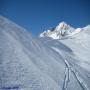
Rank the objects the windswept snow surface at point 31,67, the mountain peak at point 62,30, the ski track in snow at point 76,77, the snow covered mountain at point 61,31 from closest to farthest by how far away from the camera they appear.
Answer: the windswept snow surface at point 31,67 < the ski track in snow at point 76,77 < the snow covered mountain at point 61,31 < the mountain peak at point 62,30

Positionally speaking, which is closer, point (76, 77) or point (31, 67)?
point (31, 67)

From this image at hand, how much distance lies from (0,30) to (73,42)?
4250 millimetres

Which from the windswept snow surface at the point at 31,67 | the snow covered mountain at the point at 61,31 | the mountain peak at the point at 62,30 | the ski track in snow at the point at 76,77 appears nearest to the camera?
the windswept snow surface at the point at 31,67

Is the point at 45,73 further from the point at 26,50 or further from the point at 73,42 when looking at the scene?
the point at 73,42

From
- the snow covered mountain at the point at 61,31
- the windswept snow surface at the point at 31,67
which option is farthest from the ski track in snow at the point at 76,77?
the snow covered mountain at the point at 61,31

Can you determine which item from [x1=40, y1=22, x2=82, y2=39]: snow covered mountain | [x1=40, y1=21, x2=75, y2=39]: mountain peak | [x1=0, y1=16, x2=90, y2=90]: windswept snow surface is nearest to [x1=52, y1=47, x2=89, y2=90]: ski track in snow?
[x1=0, y1=16, x2=90, y2=90]: windswept snow surface

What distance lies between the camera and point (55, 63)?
5.42 m

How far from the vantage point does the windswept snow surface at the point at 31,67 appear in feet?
13.8

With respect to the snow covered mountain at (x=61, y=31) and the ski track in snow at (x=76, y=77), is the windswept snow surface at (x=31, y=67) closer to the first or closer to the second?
the ski track in snow at (x=76, y=77)

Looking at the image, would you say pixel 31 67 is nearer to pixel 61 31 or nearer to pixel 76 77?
pixel 76 77

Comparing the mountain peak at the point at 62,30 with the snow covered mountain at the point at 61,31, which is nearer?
the snow covered mountain at the point at 61,31

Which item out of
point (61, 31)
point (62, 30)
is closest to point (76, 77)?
point (62, 30)

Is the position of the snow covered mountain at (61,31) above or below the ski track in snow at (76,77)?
above

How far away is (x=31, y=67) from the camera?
15.1 feet
